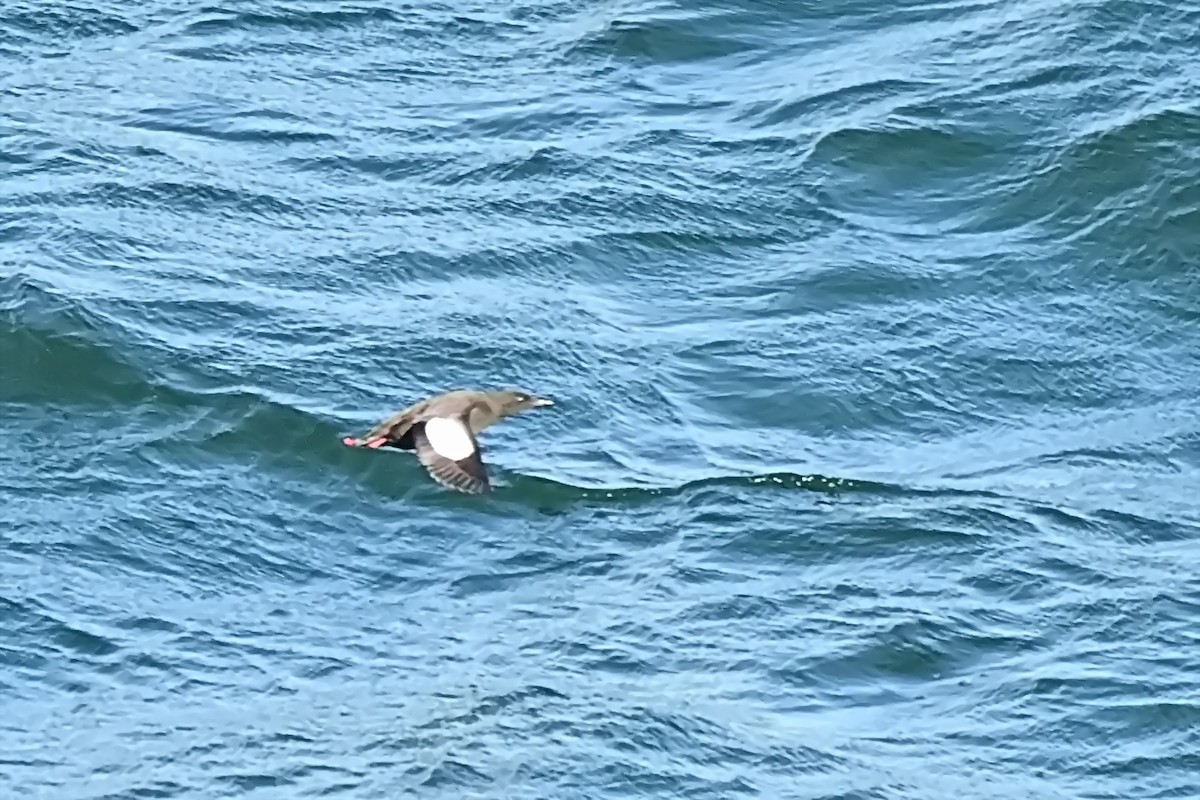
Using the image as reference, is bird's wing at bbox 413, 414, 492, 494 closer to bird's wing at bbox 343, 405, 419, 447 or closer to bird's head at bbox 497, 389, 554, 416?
bird's wing at bbox 343, 405, 419, 447

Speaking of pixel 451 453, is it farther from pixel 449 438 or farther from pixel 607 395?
pixel 607 395

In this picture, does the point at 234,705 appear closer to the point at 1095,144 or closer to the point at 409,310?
the point at 409,310

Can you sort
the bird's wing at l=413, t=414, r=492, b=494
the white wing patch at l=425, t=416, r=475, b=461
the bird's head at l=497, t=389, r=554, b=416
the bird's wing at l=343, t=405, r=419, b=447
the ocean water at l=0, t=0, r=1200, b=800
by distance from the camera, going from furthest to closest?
the bird's head at l=497, t=389, r=554, b=416 < the bird's wing at l=343, t=405, r=419, b=447 < the ocean water at l=0, t=0, r=1200, b=800 < the white wing patch at l=425, t=416, r=475, b=461 < the bird's wing at l=413, t=414, r=492, b=494

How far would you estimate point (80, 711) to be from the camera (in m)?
11.5

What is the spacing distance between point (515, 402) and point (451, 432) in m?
1.02

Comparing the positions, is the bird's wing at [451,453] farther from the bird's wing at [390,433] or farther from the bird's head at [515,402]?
the bird's head at [515,402]

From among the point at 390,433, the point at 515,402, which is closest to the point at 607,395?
the point at 515,402

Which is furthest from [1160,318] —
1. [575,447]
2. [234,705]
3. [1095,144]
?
[234,705]

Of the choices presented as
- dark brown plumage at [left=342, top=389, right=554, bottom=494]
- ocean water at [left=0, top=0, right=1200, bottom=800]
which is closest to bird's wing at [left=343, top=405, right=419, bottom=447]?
dark brown plumage at [left=342, top=389, right=554, bottom=494]

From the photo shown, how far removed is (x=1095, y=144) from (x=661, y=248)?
2788mm

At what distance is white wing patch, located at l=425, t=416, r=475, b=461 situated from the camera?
11.4m

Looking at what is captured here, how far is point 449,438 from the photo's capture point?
1160cm

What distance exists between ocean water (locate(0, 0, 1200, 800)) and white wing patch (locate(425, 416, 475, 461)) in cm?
98

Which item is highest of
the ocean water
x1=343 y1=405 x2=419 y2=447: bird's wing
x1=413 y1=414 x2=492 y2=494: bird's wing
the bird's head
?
x1=413 y1=414 x2=492 y2=494: bird's wing
